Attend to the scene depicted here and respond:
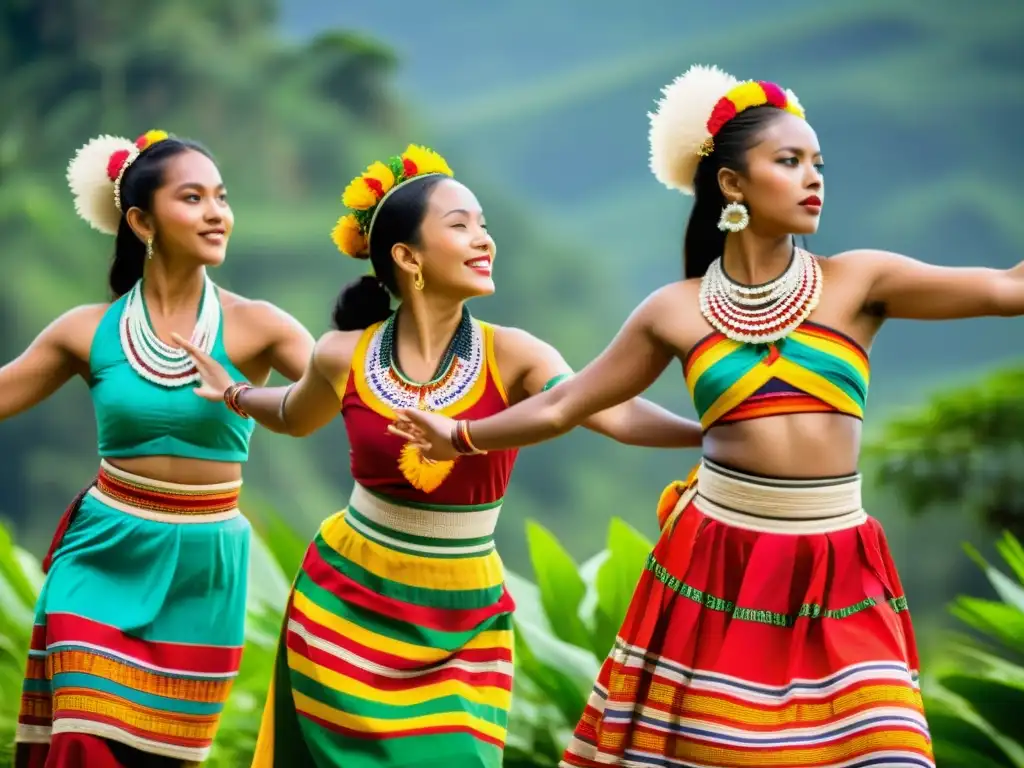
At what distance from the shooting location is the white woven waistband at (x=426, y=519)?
3.38m

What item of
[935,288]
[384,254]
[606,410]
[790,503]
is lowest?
[790,503]

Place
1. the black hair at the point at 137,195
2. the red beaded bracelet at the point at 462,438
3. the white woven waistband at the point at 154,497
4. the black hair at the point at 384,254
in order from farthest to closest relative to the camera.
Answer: the black hair at the point at 137,195 < the white woven waistband at the point at 154,497 < the black hair at the point at 384,254 < the red beaded bracelet at the point at 462,438

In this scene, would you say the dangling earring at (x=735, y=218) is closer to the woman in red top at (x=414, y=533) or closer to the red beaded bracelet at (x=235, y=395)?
the woman in red top at (x=414, y=533)

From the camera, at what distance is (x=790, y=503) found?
2.90 metres

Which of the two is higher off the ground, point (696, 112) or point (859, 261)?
point (696, 112)

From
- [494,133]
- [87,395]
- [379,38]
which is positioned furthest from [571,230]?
[87,395]

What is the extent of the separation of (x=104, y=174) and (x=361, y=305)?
0.83 m

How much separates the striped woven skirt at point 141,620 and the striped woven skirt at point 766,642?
1.13 metres

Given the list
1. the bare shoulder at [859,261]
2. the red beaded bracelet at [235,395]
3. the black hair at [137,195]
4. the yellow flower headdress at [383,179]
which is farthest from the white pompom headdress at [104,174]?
the bare shoulder at [859,261]

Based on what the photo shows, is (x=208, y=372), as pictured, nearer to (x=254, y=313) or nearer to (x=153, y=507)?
(x=254, y=313)

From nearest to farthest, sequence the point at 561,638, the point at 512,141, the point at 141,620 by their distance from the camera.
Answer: the point at 141,620
the point at 561,638
the point at 512,141

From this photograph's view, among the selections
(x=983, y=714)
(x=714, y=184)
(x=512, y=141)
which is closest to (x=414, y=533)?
(x=714, y=184)

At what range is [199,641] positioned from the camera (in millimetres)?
3748

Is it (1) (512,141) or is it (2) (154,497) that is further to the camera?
(1) (512,141)
